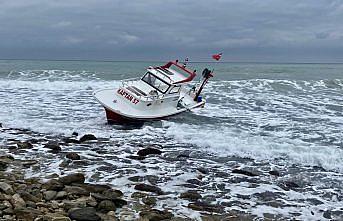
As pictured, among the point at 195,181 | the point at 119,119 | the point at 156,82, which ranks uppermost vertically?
the point at 156,82

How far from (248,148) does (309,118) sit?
26.3 ft

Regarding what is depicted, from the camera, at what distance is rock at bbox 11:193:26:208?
723cm

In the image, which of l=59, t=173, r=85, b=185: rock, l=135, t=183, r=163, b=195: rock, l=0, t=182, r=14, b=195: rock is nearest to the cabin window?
l=135, t=183, r=163, b=195: rock

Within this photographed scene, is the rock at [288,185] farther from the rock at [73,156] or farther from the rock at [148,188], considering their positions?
the rock at [73,156]

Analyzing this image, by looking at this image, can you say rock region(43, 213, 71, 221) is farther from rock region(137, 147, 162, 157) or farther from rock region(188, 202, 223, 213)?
rock region(137, 147, 162, 157)

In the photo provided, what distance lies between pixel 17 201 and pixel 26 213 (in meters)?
0.74

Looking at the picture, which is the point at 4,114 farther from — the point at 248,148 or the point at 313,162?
the point at 313,162

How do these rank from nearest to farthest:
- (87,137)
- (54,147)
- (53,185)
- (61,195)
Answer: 1. (61,195)
2. (53,185)
3. (54,147)
4. (87,137)

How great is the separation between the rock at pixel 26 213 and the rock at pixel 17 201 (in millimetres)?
271

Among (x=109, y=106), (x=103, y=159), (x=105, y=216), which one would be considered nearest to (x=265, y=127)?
(x=109, y=106)

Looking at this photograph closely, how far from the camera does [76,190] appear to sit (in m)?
8.62

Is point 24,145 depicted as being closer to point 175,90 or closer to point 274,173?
point 274,173

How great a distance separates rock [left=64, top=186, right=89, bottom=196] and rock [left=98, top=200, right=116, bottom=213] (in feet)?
2.28

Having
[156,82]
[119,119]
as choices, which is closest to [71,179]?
[119,119]
